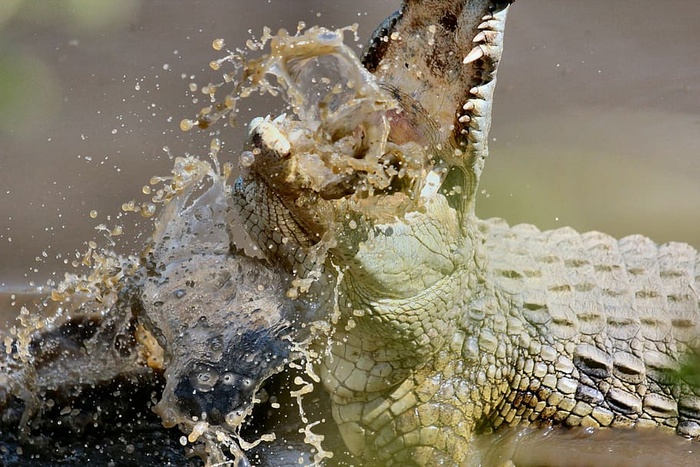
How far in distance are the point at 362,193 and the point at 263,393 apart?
1.03m

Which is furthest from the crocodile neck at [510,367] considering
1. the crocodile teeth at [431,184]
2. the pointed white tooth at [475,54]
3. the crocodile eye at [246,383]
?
the pointed white tooth at [475,54]

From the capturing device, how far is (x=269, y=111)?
476cm

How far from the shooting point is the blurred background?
14.2ft

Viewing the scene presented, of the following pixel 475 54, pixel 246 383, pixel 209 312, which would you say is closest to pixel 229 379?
pixel 246 383

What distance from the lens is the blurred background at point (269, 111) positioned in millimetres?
4340

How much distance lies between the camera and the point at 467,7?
2230 mm

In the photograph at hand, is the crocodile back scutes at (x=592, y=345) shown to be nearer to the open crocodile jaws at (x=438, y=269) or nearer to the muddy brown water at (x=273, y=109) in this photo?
the open crocodile jaws at (x=438, y=269)

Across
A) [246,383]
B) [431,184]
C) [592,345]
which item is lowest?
[592,345]

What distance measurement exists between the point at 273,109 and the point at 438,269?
95.5 inches

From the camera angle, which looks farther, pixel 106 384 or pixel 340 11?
pixel 340 11

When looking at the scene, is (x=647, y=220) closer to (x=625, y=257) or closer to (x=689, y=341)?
(x=625, y=257)

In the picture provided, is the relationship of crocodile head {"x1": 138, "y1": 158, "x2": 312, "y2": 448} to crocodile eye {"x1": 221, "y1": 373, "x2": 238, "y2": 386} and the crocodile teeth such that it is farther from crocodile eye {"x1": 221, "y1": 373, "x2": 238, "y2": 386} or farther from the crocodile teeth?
the crocodile teeth

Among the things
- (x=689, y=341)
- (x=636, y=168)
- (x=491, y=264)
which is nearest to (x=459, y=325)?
(x=491, y=264)

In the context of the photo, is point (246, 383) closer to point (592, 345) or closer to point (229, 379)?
point (229, 379)
